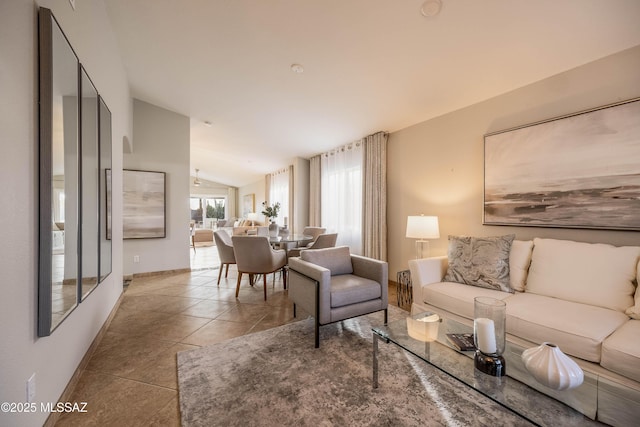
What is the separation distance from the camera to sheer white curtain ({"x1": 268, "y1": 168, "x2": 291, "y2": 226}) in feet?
25.5

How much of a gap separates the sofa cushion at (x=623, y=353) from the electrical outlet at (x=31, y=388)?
9.58ft

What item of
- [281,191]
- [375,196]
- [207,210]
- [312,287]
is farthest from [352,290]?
[207,210]

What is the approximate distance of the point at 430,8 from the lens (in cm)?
191

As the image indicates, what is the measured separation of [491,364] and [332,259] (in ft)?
5.50

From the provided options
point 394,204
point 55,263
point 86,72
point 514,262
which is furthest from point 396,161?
point 55,263

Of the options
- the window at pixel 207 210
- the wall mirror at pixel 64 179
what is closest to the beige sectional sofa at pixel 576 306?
the wall mirror at pixel 64 179

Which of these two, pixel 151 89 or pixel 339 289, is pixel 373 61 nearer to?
pixel 339 289

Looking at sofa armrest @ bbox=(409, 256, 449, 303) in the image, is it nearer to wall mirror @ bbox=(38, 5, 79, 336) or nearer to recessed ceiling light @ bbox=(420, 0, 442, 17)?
recessed ceiling light @ bbox=(420, 0, 442, 17)

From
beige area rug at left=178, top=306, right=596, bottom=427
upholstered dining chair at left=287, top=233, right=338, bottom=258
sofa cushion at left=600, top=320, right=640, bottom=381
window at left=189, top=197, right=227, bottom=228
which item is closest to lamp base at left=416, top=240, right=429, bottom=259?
upholstered dining chair at left=287, top=233, right=338, bottom=258

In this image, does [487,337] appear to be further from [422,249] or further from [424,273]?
[422,249]

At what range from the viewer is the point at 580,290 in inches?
76.5

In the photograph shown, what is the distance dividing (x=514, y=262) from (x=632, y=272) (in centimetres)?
69

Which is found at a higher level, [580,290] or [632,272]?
[632,272]

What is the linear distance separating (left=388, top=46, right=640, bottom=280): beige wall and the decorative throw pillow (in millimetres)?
500
